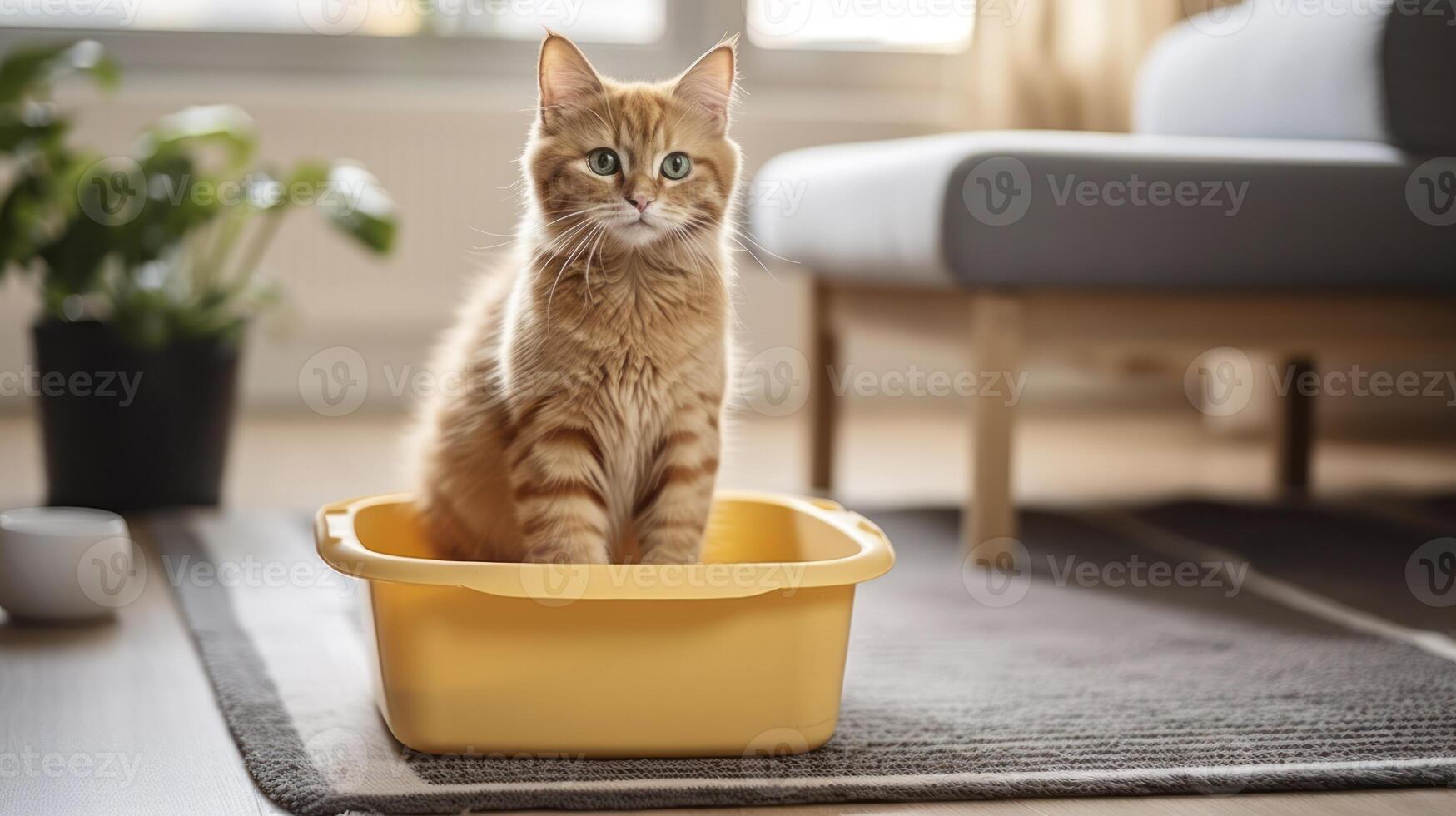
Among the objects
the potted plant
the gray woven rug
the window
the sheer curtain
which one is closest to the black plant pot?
the potted plant

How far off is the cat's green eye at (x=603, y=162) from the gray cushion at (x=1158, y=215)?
0.64m

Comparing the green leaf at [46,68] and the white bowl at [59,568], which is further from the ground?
the green leaf at [46,68]

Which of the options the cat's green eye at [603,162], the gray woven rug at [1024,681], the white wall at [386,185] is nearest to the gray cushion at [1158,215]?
the gray woven rug at [1024,681]

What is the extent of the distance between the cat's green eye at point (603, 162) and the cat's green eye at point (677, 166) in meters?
0.04

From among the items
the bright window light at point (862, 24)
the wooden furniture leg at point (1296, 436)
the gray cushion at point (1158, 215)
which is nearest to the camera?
the gray cushion at point (1158, 215)

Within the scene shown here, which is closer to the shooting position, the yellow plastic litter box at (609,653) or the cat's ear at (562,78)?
the yellow plastic litter box at (609,653)

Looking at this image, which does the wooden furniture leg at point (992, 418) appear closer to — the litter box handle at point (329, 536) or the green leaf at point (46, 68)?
the litter box handle at point (329, 536)

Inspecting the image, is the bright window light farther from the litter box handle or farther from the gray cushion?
the litter box handle

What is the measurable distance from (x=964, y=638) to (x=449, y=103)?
215cm

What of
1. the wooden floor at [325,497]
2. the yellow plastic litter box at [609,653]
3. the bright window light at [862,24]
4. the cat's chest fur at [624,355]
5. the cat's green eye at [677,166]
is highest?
the bright window light at [862,24]

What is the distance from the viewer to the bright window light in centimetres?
338

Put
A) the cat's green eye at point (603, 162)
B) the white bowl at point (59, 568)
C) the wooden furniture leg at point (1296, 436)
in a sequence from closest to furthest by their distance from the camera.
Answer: the cat's green eye at point (603, 162) → the white bowl at point (59, 568) → the wooden furniture leg at point (1296, 436)

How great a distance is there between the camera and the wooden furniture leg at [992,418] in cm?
171

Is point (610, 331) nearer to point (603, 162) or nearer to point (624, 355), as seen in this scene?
point (624, 355)
